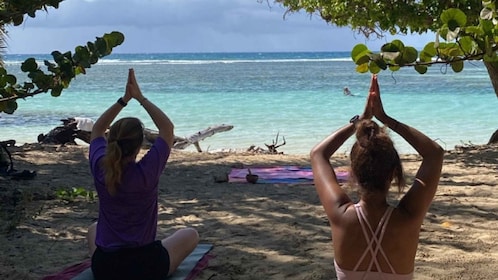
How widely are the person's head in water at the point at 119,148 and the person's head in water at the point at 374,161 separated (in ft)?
4.39

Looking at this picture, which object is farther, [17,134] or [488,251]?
[17,134]

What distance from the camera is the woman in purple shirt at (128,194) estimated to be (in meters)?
3.25

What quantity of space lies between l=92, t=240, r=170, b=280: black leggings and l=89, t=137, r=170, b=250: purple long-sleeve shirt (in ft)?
0.13

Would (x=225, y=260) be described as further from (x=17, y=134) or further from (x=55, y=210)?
(x=17, y=134)

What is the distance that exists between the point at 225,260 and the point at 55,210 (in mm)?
2222

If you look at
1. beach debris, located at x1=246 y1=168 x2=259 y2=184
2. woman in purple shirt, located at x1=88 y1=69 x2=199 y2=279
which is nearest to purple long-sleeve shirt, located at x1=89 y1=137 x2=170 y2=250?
woman in purple shirt, located at x1=88 y1=69 x2=199 y2=279

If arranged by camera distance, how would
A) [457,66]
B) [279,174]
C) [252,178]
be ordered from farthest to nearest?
[279,174] < [252,178] < [457,66]

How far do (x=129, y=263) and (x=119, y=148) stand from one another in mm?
671

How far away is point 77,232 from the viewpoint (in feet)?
16.5

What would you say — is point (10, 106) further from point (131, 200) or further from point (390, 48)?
point (390, 48)

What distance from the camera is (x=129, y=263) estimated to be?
11.2 ft

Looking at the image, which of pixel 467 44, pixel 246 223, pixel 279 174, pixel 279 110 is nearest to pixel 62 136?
pixel 279 174

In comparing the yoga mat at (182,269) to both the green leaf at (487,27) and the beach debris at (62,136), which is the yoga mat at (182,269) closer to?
the green leaf at (487,27)

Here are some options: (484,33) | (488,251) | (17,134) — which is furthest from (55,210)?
(17,134)
